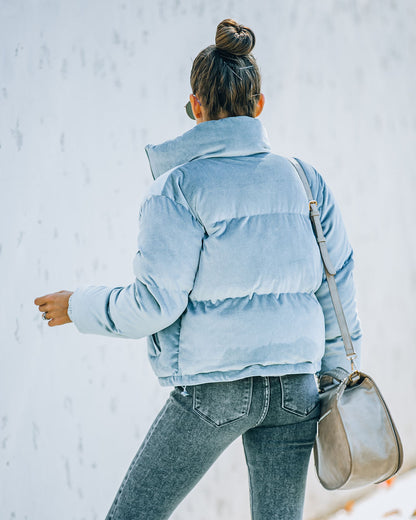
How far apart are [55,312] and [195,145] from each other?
0.45m

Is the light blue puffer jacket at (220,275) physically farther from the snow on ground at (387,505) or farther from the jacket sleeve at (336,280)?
the snow on ground at (387,505)

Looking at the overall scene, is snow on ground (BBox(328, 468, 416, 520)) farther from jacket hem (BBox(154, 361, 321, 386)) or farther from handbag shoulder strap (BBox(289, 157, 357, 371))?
jacket hem (BBox(154, 361, 321, 386))

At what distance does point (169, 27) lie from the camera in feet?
8.08

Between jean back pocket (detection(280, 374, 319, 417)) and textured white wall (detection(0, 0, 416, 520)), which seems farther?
textured white wall (detection(0, 0, 416, 520))

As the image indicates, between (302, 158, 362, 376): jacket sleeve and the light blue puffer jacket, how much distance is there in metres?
0.11

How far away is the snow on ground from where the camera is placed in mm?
3045

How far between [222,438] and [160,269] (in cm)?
36

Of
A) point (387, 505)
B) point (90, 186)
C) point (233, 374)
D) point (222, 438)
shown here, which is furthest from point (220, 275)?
point (387, 505)

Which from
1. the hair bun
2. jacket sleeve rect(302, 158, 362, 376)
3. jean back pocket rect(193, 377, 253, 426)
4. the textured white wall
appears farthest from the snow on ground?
the hair bun

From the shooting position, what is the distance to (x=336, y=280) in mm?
1581

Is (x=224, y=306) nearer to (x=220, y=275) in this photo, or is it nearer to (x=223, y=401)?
(x=220, y=275)

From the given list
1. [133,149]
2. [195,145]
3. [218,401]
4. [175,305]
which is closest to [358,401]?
[218,401]

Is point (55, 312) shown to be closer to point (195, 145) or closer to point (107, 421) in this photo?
point (195, 145)

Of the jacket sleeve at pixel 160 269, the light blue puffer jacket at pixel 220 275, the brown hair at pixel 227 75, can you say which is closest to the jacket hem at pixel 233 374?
the light blue puffer jacket at pixel 220 275
